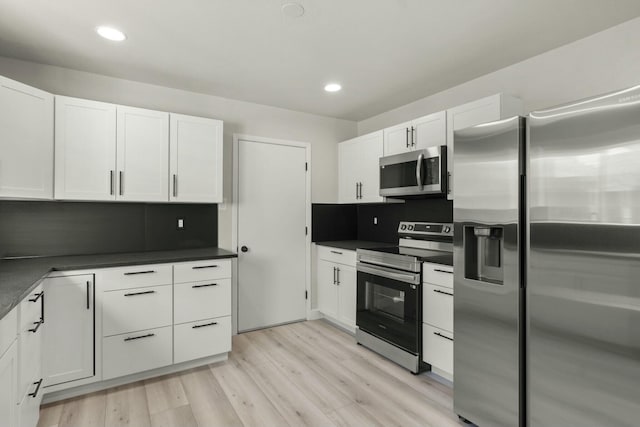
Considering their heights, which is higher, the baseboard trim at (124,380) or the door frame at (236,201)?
the door frame at (236,201)

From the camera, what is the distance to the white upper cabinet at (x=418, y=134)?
2.92 meters

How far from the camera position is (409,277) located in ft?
8.95

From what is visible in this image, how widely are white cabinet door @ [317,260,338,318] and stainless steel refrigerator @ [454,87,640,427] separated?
6.02ft

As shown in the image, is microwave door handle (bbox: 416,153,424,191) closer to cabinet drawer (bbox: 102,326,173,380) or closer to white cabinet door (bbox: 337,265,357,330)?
white cabinet door (bbox: 337,265,357,330)

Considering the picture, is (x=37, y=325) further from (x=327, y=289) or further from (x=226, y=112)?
(x=327, y=289)

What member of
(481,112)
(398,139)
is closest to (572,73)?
(481,112)

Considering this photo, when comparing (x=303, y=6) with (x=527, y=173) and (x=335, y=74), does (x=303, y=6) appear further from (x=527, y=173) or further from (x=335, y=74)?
(x=527, y=173)

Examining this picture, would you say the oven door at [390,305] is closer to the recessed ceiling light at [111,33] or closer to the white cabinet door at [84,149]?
the white cabinet door at [84,149]

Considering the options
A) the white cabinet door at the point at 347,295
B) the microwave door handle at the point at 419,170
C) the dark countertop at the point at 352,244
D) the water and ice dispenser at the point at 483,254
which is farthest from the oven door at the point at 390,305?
the microwave door handle at the point at 419,170

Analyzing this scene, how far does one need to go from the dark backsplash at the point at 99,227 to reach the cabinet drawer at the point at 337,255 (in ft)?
4.08

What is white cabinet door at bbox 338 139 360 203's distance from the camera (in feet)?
13.0

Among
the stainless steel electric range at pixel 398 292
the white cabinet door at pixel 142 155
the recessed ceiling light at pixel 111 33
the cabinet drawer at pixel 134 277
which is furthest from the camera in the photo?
Result: the white cabinet door at pixel 142 155

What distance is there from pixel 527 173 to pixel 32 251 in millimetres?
3551

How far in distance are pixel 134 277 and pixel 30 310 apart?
0.70 metres
